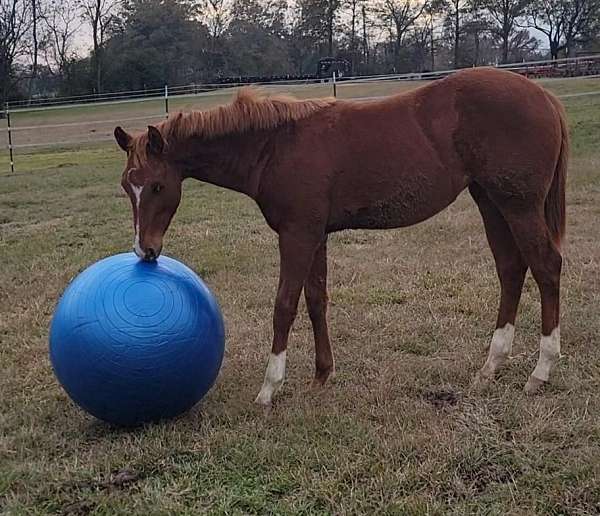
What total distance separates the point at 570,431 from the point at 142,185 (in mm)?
2228

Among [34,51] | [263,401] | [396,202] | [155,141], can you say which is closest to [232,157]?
[155,141]

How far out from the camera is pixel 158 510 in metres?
2.54

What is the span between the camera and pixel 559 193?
3.68 meters

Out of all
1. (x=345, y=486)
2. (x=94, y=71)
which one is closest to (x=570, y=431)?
(x=345, y=486)

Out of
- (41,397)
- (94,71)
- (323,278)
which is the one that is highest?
(94,71)

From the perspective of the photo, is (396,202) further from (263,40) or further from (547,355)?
(263,40)

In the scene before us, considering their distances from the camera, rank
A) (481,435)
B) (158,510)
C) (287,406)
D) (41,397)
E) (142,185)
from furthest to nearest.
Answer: (41,397), (287,406), (142,185), (481,435), (158,510)

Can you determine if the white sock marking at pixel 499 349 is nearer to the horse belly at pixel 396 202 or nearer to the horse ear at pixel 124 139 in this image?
the horse belly at pixel 396 202

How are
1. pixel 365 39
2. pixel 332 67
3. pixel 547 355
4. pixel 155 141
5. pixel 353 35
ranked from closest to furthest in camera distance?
pixel 155 141, pixel 547 355, pixel 332 67, pixel 365 39, pixel 353 35

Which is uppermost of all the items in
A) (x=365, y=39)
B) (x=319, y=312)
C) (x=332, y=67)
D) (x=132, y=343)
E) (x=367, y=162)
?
(x=365, y=39)

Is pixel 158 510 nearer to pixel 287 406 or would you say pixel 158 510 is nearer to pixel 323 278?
pixel 287 406

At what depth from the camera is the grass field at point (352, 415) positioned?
2617 mm

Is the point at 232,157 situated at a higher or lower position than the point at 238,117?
lower

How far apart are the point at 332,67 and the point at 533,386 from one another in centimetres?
3600
